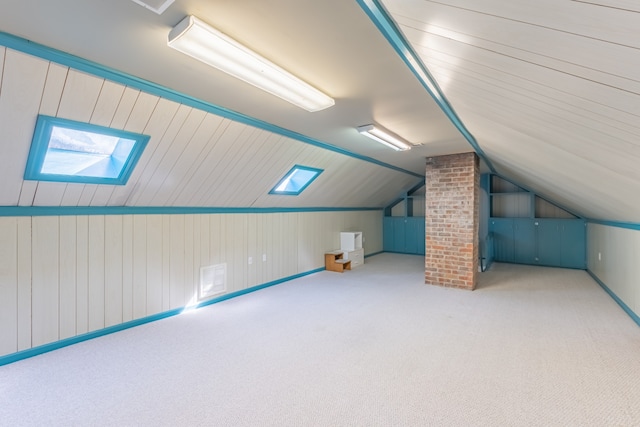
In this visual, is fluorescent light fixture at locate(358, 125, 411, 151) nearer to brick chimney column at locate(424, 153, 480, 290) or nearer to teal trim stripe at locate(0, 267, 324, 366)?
brick chimney column at locate(424, 153, 480, 290)

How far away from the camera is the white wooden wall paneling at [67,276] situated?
3021 mm

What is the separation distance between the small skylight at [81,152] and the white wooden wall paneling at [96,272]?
0.54 metres

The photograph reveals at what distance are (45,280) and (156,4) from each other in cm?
287

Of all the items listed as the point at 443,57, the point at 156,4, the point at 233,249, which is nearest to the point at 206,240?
A: the point at 233,249

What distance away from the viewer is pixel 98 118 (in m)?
2.52

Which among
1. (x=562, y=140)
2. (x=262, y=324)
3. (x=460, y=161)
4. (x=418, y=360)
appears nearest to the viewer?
(x=562, y=140)

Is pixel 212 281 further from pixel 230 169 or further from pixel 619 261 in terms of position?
pixel 619 261

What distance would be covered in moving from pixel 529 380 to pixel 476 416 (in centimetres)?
75

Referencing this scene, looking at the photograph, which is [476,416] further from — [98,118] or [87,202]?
[87,202]

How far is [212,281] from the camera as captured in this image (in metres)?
4.44

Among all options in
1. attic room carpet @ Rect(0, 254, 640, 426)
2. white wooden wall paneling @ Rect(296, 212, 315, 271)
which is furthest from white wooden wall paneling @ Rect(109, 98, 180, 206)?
white wooden wall paneling @ Rect(296, 212, 315, 271)

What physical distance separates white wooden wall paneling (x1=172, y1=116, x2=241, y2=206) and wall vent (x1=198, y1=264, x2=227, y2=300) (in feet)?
3.29

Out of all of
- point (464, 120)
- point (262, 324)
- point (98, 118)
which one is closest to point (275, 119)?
point (98, 118)

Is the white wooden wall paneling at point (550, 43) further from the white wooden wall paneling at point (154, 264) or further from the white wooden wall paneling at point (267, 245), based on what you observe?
the white wooden wall paneling at point (267, 245)
